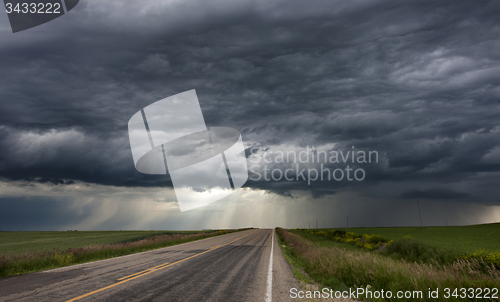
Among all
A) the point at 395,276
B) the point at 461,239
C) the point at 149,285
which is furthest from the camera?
the point at 461,239

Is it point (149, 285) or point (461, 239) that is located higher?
point (149, 285)

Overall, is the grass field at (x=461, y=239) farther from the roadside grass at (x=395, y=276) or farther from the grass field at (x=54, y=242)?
the grass field at (x=54, y=242)

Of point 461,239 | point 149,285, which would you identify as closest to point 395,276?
Answer: point 149,285

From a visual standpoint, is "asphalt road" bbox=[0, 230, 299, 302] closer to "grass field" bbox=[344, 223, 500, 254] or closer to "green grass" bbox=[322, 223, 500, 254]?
"green grass" bbox=[322, 223, 500, 254]

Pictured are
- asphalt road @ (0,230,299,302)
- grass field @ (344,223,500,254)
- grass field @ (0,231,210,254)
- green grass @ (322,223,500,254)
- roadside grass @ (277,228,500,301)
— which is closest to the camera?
roadside grass @ (277,228,500,301)

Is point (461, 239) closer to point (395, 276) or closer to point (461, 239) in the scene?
point (461, 239)

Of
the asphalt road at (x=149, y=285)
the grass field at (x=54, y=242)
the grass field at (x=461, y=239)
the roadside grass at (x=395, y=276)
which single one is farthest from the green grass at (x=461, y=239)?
the grass field at (x=54, y=242)

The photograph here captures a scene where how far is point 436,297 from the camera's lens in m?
6.02

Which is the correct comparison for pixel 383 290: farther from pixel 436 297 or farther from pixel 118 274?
pixel 118 274

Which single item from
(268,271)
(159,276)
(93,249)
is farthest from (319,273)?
(93,249)

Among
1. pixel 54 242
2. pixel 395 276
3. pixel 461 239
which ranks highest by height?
pixel 395 276

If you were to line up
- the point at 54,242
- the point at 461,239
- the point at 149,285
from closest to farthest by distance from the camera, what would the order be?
the point at 149,285 → the point at 461,239 → the point at 54,242

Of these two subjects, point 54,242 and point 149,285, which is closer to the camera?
point 149,285

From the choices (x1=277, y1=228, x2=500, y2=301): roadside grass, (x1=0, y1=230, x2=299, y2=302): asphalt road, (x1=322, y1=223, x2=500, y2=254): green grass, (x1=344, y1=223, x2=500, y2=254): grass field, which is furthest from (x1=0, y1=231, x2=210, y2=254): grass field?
(x1=344, y1=223, x2=500, y2=254): grass field
